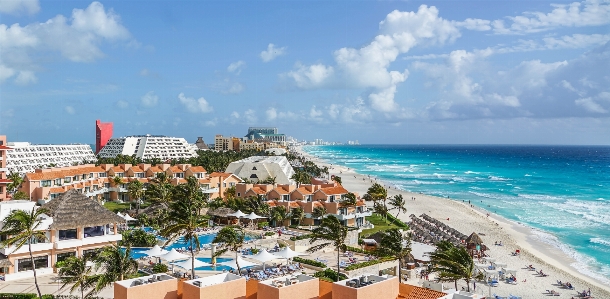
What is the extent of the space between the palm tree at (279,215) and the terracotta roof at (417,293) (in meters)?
31.7

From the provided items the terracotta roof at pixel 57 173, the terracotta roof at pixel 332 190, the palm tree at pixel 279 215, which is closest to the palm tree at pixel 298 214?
the palm tree at pixel 279 215

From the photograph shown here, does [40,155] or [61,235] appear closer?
[61,235]

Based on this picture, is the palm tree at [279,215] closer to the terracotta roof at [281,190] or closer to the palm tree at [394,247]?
the terracotta roof at [281,190]

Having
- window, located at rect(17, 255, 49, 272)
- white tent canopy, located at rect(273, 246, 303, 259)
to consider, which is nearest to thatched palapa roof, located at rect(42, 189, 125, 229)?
window, located at rect(17, 255, 49, 272)

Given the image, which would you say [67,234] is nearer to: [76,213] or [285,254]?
[76,213]

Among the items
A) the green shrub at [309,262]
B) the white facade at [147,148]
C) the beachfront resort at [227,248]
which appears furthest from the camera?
the white facade at [147,148]

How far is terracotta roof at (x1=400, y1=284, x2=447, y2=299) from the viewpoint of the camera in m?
17.6

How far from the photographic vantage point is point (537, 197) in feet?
299

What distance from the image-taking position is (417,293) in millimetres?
18062

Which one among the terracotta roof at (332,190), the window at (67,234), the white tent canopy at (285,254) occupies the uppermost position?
the terracotta roof at (332,190)

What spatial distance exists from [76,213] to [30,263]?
3831 mm

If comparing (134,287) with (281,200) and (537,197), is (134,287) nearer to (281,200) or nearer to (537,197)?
(281,200)

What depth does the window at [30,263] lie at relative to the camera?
29578mm

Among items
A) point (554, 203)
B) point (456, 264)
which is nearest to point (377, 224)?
point (456, 264)
